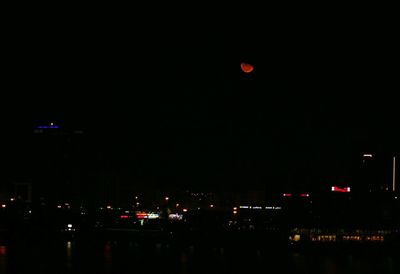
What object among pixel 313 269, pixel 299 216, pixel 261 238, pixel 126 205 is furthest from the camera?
pixel 126 205

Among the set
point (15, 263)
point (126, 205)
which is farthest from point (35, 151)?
point (15, 263)

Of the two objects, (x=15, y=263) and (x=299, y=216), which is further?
(x=299, y=216)

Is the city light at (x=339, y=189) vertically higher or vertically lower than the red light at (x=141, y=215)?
higher

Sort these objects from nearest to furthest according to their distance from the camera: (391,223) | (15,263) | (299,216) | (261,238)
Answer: (15,263), (261,238), (391,223), (299,216)

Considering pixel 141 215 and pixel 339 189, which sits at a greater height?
pixel 339 189

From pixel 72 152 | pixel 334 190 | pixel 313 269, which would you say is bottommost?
pixel 313 269

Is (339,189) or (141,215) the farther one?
(339,189)

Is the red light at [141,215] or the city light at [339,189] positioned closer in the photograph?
the red light at [141,215]

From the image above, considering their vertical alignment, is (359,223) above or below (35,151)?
below

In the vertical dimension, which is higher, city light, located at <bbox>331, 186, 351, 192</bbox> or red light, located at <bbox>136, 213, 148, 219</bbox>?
city light, located at <bbox>331, 186, 351, 192</bbox>

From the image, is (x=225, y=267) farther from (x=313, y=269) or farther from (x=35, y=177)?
(x=35, y=177)

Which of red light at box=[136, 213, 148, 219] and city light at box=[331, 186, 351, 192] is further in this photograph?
city light at box=[331, 186, 351, 192]
